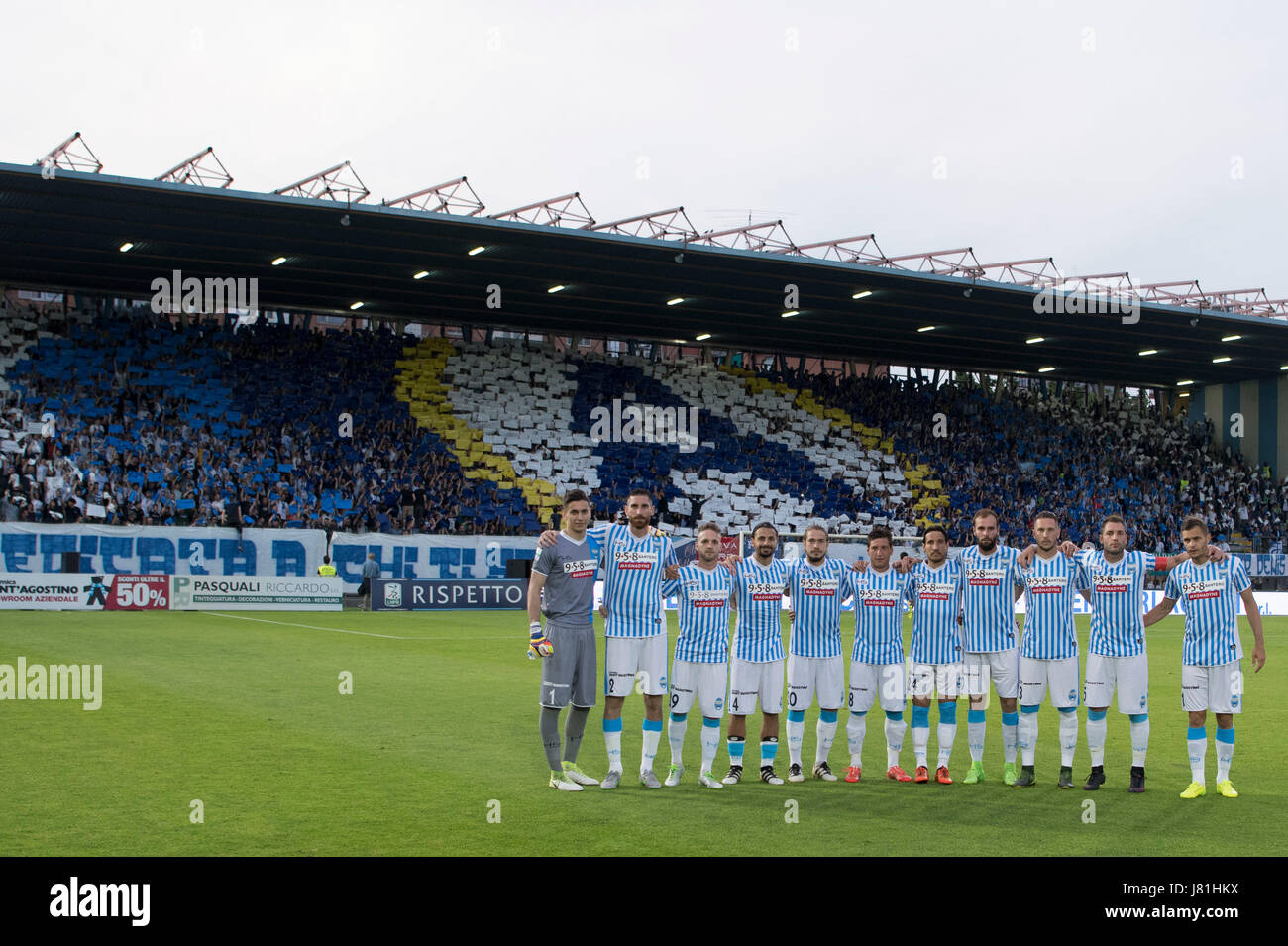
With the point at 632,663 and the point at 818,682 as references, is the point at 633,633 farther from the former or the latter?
the point at 818,682

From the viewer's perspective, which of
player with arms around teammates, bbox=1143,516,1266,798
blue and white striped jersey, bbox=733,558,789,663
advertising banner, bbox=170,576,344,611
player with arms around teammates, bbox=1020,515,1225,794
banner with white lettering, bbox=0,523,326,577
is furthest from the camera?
banner with white lettering, bbox=0,523,326,577

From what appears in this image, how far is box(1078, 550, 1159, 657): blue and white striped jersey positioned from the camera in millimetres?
11148

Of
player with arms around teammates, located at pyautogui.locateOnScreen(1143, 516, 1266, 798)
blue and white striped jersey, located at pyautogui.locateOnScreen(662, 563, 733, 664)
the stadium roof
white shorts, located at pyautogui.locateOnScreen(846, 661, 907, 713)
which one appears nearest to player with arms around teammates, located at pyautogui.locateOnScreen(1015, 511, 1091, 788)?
player with arms around teammates, located at pyautogui.locateOnScreen(1143, 516, 1266, 798)

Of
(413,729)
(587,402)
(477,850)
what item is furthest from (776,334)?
(477,850)

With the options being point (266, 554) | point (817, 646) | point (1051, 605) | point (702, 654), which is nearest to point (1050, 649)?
point (1051, 605)

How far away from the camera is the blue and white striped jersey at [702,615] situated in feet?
36.3

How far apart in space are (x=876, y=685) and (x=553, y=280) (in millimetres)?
32102

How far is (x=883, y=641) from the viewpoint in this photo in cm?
1169

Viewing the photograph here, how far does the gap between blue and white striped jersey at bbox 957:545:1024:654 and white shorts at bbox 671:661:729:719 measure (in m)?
2.33

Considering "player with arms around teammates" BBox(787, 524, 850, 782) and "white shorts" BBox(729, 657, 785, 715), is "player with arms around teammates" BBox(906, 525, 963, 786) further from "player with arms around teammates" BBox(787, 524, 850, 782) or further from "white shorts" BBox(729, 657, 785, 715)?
"white shorts" BBox(729, 657, 785, 715)

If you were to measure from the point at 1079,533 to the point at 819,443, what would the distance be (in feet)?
35.5

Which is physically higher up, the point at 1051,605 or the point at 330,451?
the point at 330,451

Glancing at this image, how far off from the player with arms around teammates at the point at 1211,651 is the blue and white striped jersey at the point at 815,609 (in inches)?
106
